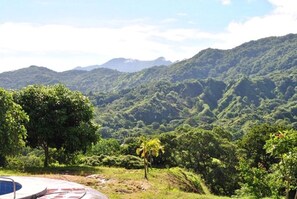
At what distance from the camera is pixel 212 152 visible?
58031mm

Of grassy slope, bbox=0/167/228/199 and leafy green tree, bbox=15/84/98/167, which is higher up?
leafy green tree, bbox=15/84/98/167

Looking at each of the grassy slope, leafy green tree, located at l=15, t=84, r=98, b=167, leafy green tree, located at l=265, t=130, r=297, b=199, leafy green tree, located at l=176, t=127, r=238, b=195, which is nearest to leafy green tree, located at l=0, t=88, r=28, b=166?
the grassy slope

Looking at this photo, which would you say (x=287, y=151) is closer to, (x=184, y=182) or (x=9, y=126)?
(x=184, y=182)

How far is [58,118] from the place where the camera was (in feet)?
126

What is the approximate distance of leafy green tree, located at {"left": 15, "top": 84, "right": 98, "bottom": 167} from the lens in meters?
38.4

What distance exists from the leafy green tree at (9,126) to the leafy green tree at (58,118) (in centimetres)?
359

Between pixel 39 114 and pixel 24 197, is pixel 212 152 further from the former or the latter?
pixel 24 197

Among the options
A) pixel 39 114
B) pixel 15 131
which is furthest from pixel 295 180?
pixel 39 114

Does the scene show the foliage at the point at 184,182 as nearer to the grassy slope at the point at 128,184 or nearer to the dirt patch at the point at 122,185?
the grassy slope at the point at 128,184

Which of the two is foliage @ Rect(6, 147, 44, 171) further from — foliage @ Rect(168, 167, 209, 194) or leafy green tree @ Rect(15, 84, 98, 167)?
foliage @ Rect(168, 167, 209, 194)

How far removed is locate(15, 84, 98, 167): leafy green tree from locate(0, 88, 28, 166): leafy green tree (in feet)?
11.8

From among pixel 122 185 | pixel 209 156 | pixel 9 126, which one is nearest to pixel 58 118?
pixel 9 126

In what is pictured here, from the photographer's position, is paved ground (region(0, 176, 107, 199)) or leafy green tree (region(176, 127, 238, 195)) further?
leafy green tree (region(176, 127, 238, 195))

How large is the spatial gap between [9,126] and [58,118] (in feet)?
20.1
